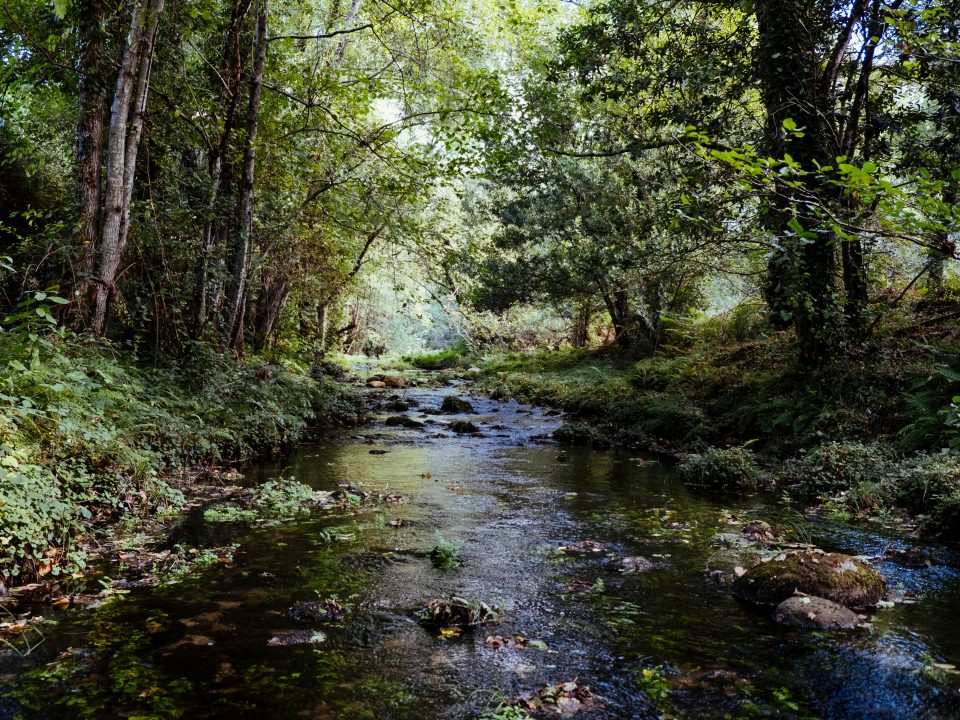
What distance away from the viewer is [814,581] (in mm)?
4914

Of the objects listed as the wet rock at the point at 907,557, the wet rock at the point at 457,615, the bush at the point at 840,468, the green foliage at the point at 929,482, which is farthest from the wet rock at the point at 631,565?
the bush at the point at 840,468

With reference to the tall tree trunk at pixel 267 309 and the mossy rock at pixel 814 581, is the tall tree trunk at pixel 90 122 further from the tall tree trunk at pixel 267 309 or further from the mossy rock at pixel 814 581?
the mossy rock at pixel 814 581

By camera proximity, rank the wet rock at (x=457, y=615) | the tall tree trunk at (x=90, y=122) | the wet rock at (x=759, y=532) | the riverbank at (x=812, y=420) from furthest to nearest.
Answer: the tall tree trunk at (x=90, y=122) → the riverbank at (x=812, y=420) → the wet rock at (x=759, y=532) → the wet rock at (x=457, y=615)

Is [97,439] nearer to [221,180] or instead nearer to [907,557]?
[907,557]

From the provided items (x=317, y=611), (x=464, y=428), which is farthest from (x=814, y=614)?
(x=464, y=428)

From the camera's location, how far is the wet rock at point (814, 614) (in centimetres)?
448

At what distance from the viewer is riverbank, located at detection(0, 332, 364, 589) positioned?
482 cm

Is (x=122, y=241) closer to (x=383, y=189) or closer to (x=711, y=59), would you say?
(x=383, y=189)

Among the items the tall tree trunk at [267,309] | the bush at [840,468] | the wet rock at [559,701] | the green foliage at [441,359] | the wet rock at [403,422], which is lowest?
the wet rock at [403,422]

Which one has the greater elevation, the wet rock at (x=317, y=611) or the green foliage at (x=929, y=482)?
the green foliage at (x=929, y=482)

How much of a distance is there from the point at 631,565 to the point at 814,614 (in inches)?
64.4

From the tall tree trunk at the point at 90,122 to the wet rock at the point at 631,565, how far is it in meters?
8.24

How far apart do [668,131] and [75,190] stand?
13844 millimetres

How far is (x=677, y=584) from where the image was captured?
5.39 metres
